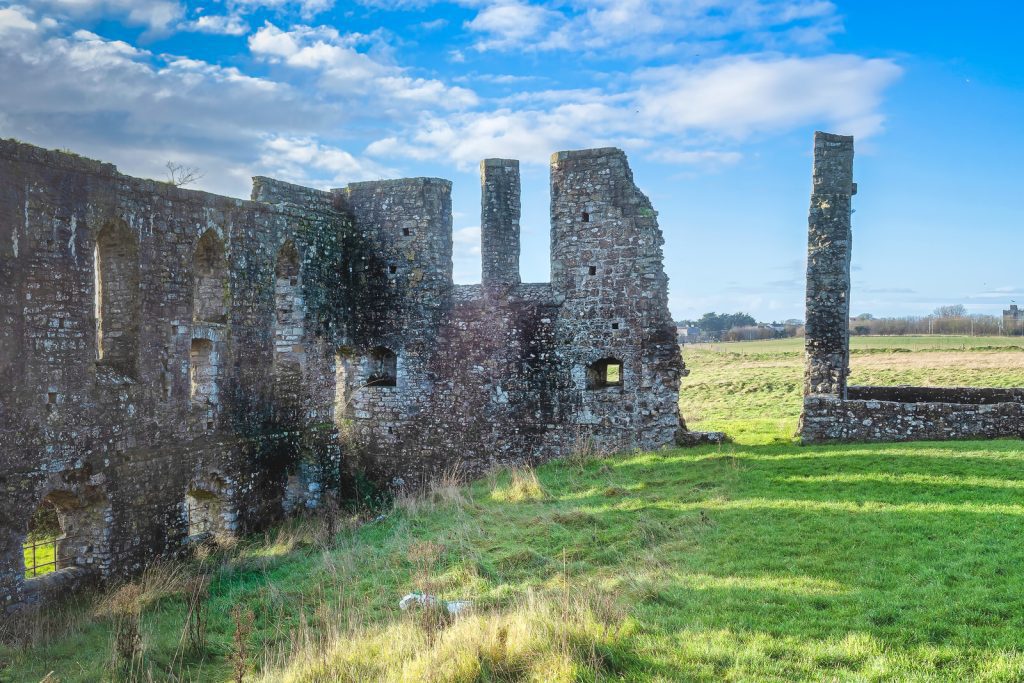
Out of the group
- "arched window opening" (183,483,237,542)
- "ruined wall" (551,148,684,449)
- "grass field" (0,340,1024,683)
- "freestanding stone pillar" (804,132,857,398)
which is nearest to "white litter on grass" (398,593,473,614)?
"grass field" (0,340,1024,683)

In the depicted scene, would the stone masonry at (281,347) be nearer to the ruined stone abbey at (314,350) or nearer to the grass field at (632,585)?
the ruined stone abbey at (314,350)

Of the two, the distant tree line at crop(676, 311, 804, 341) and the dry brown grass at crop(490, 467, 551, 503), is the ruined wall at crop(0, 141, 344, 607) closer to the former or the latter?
the dry brown grass at crop(490, 467, 551, 503)

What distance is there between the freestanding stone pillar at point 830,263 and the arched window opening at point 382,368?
32.3 ft

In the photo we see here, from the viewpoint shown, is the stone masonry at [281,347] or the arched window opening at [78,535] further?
the arched window opening at [78,535]

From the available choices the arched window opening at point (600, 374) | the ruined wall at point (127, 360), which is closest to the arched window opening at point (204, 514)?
the ruined wall at point (127, 360)

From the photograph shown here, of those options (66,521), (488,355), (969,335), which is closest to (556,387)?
(488,355)

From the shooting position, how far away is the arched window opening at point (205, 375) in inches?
512

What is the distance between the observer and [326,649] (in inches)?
271

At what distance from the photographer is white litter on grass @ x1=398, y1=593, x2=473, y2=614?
7.33 meters

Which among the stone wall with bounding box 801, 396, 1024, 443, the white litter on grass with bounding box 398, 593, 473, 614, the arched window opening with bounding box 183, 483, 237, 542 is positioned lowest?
the arched window opening with bounding box 183, 483, 237, 542

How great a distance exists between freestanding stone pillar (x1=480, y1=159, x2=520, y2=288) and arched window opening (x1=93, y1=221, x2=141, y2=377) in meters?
7.26

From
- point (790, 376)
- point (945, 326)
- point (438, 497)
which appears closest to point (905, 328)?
point (945, 326)

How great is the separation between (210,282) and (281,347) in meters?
2.18

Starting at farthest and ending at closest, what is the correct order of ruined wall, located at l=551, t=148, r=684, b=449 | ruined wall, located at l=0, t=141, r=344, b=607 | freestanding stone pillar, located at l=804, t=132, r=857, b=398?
freestanding stone pillar, located at l=804, t=132, r=857, b=398, ruined wall, located at l=551, t=148, r=684, b=449, ruined wall, located at l=0, t=141, r=344, b=607
